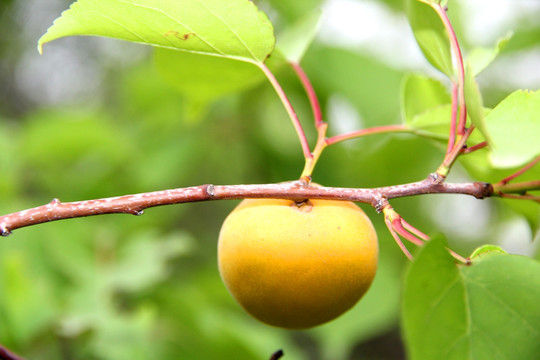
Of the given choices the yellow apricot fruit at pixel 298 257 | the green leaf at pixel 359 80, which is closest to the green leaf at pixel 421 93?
the yellow apricot fruit at pixel 298 257

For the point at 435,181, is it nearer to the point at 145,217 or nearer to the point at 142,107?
the point at 145,217

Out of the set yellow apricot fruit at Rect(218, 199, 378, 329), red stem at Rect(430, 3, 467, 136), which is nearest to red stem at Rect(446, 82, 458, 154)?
red stem at Rect(430, 3, 467, 136)

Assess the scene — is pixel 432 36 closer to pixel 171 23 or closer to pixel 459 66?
pixel 459 66

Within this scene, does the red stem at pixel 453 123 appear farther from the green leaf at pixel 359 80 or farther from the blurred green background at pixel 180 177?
the green leaf at pixel 359 80

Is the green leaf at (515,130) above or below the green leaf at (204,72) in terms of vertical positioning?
below

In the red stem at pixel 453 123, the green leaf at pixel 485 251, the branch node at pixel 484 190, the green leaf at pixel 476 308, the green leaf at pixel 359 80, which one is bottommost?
the green leaf at pixel 476 308

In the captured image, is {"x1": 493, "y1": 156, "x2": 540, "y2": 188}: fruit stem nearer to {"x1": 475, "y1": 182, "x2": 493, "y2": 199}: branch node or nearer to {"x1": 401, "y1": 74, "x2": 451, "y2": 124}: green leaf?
{"x1": 475, "y1": 182, "x2": 493, "y2": 199}: branch node

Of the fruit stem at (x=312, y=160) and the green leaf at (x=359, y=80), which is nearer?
the fruit stem at (x=312, y=160)
